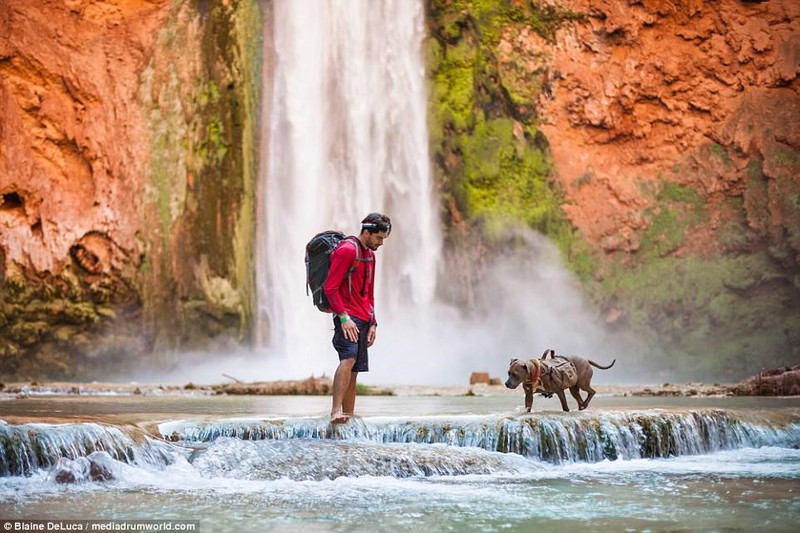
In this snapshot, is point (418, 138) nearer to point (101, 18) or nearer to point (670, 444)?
point (101, 18)

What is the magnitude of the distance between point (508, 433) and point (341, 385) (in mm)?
1481

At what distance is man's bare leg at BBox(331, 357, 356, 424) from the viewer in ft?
27.5

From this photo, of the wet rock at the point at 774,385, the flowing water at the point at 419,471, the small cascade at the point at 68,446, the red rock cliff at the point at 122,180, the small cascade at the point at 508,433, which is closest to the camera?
the flowing water at the point at 419,471

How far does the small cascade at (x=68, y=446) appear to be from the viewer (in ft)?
23.8

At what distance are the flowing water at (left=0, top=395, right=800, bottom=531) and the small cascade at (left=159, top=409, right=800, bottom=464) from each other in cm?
1

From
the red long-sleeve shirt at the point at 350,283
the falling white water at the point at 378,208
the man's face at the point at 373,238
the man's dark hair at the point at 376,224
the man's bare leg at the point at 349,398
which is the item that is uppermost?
the falling white water at the point at 378,208

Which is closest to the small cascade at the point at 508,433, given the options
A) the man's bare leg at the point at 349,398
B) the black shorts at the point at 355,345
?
the man's bare leg at the point at 349,398

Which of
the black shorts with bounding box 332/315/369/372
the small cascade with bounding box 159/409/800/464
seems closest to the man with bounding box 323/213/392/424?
the black shorts with bounding box 332/315/369/372

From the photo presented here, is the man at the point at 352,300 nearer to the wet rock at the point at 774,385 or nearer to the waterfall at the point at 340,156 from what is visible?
the wet rock at the point at 774,385

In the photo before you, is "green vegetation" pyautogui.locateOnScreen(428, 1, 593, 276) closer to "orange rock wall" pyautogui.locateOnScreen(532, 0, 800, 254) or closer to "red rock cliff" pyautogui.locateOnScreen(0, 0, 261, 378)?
"orange rock wall" pyautogui.locateOnScreen(532, 0, 800, 254)

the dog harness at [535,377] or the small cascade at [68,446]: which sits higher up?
the dog harness at [535,377]

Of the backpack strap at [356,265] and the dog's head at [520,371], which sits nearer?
the backpack strap at [356,265]

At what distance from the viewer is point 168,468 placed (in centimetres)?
758

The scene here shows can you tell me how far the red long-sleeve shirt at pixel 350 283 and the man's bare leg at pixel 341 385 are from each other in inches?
16.2
